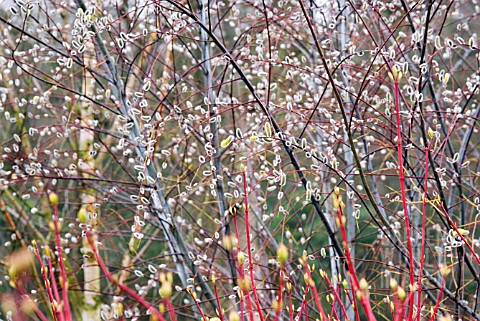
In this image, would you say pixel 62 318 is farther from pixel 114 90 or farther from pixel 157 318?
pixel 114 90

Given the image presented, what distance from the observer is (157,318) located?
0.91 meters

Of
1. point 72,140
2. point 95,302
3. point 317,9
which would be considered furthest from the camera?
point 72,140

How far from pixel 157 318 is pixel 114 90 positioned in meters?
1.67

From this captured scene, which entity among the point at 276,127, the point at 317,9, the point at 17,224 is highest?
the point at 317,9

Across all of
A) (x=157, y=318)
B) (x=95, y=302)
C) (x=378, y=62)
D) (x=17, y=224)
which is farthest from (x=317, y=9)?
(x=17, y=224)

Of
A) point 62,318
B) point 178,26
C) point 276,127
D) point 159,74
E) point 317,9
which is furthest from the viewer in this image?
point 159,74

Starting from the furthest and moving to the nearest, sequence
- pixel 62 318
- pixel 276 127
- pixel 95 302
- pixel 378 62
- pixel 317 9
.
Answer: pixel 95 302, pixel 378 62, pixel 317 9, pixel 276 127, pixel 62 318

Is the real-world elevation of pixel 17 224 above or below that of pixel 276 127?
below

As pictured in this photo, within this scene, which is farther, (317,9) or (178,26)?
(317,9)

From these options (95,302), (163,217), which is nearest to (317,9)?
(163,217)

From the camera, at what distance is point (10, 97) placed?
231 inches

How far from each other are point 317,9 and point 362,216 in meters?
4.11

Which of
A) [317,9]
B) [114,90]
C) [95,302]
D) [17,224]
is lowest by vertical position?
[95,302]

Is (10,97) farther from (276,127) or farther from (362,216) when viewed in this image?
(276,127)
